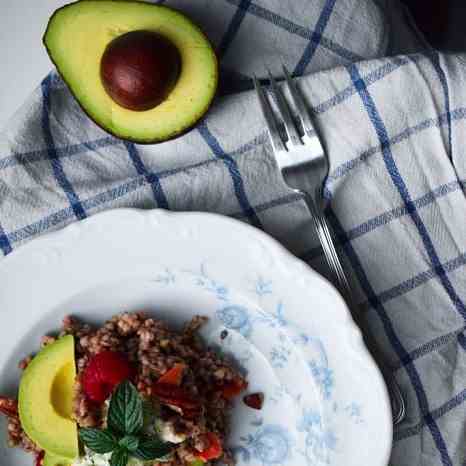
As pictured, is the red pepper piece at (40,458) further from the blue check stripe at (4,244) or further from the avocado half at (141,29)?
the avocado half at (141,29)

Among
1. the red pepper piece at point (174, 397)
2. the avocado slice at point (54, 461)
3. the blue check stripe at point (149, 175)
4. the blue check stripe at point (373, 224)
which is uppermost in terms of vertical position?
the blue check stripe at point (149, 175)

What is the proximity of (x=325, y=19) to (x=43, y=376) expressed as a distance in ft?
3.43

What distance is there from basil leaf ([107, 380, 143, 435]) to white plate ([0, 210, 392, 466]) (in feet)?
0.85

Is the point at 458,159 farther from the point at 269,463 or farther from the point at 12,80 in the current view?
the point at 12,80

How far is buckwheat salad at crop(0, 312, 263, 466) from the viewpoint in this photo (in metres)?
1.52

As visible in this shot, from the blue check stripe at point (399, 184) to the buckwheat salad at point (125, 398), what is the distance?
20.9 inches

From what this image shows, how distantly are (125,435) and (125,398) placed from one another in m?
0.08

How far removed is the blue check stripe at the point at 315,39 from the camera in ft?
5.68

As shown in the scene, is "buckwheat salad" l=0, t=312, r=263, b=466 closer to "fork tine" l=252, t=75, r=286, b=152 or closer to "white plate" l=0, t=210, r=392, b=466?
"white plate" l=0, t=210, r=392, b=466

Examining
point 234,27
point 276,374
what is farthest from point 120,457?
point 234,27

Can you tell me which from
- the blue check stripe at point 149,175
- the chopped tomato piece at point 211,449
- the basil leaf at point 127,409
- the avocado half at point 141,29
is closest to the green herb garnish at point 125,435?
the basil leaf at point 127,409

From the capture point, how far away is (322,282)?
1.56m

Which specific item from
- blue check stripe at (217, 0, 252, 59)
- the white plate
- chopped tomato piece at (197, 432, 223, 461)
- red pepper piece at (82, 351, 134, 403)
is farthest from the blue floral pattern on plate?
blue check stripe at (217, 0, 252, 59)

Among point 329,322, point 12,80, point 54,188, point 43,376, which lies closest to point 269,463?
point 329,322
